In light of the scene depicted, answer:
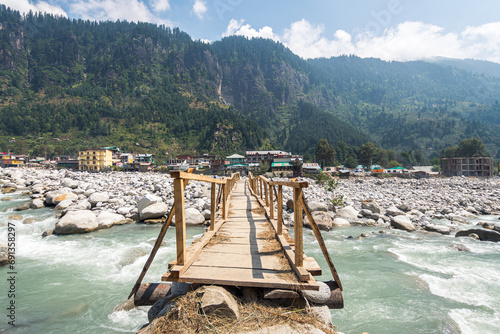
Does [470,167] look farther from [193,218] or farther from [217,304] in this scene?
[217,304]

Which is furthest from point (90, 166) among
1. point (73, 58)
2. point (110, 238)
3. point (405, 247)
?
point (73, 58)

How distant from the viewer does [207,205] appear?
16.4 m

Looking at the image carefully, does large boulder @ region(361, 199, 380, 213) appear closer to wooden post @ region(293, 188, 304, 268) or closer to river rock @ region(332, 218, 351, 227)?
river rock @ region(332, 218, 351, 227)

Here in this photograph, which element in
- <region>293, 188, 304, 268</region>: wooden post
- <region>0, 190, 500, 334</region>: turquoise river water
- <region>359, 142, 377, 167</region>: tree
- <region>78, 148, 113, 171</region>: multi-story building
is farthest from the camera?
<region>359, 142, 377, 167</region>: tree

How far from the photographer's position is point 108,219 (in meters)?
13.5

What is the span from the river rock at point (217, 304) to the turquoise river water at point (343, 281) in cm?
396

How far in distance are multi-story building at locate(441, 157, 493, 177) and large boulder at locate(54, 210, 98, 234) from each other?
9980cm

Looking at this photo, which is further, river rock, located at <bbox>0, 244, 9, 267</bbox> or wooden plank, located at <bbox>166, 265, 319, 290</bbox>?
river rock, located at <bbox>0, 244, 9, 267</bbox>

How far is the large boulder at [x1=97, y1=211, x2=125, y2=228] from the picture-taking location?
13070 mm

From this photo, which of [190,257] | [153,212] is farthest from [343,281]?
[153,212]

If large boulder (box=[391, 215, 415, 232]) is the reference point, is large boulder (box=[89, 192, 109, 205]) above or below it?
above

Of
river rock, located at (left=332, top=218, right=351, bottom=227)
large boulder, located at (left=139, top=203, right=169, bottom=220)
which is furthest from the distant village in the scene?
large boulder, located at (left=139, top=203, right=169, bottom=220)

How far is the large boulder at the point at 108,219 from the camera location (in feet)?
42.9

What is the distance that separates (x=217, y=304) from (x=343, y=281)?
634 cm
